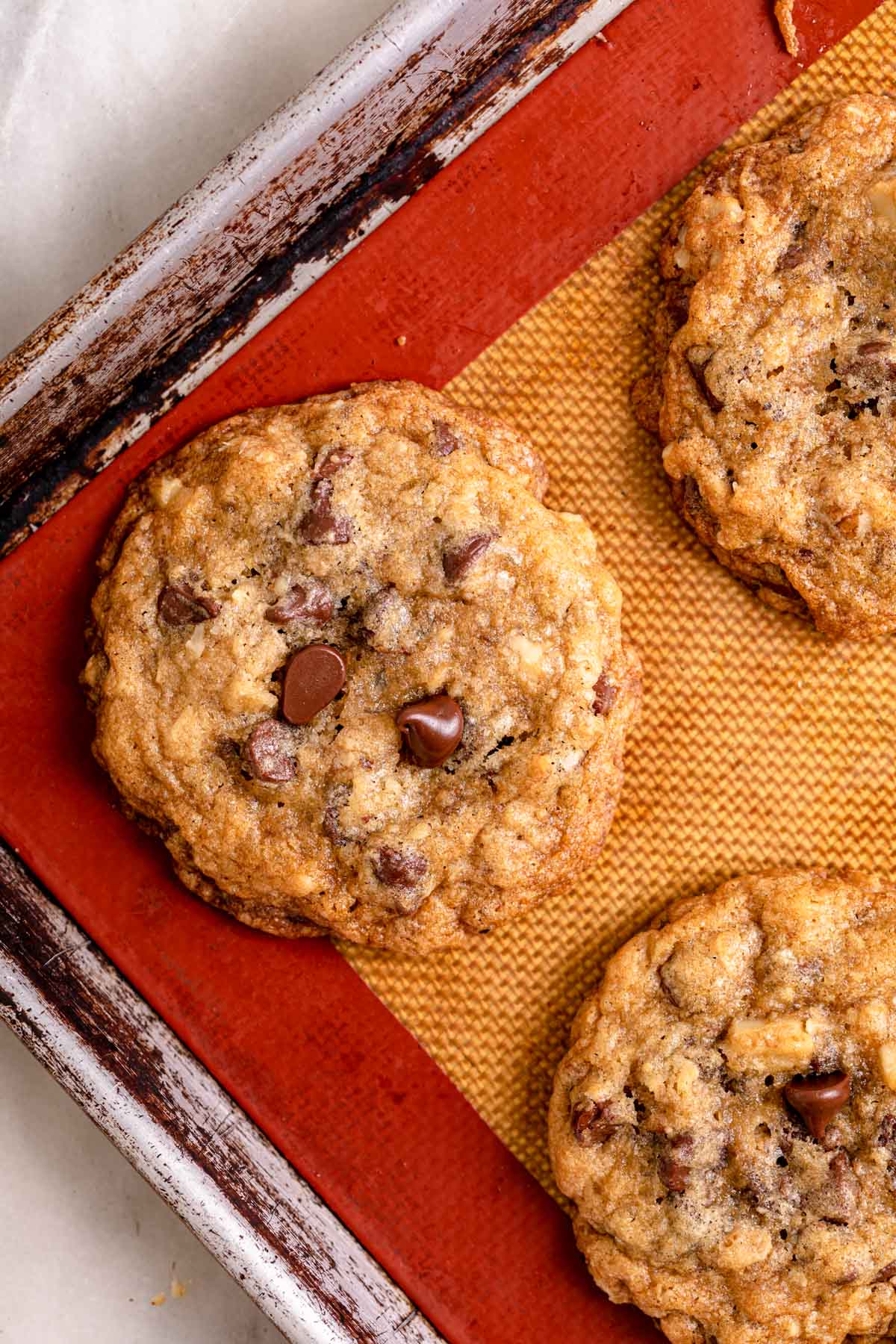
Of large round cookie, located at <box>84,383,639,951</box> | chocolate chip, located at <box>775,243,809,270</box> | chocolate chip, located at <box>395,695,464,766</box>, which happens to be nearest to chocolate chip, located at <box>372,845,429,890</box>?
large round cookie, located at <box>84,383,639,951</box>

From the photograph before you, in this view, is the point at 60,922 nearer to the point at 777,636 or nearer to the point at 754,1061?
the point at 754,1061

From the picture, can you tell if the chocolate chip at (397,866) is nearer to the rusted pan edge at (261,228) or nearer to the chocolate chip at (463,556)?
the chocolate chip at (463,556)

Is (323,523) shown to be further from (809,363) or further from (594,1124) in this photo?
(594,1124)

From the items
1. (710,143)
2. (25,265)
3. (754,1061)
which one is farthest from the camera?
(25,265)

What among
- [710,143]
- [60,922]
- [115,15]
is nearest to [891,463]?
[710,143]

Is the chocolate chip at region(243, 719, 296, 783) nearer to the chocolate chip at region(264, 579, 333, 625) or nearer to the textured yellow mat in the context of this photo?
the chocolate chip at region(264, 579, 333, 625)

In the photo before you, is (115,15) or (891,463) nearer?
(891,463)

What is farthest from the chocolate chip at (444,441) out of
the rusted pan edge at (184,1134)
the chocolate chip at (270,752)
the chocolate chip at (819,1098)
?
the chocolate chip at (819,1098)
